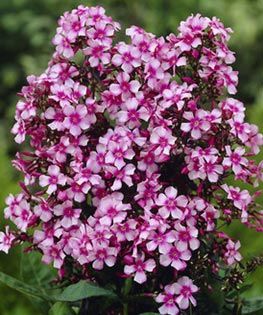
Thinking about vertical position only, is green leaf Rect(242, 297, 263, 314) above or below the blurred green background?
below

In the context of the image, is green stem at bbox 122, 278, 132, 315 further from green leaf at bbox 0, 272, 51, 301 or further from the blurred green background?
the blurred green background

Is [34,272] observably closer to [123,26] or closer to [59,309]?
[59,309]

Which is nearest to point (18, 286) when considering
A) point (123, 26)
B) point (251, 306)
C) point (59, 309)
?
point (59, 309)

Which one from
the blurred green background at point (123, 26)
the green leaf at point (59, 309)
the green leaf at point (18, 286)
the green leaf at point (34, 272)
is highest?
the blurred green background at point (123, 26)

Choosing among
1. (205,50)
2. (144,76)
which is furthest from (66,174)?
(205,50)

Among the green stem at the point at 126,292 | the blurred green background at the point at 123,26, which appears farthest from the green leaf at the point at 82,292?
the blurred green background at the point at 123,26

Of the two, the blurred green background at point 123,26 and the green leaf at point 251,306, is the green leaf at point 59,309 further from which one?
the blurred green background at point 123,26

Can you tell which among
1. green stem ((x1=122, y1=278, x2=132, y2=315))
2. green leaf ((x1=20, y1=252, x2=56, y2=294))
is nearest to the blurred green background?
green leaf ((x1=20, y1=252, x2=56, y2=294))
